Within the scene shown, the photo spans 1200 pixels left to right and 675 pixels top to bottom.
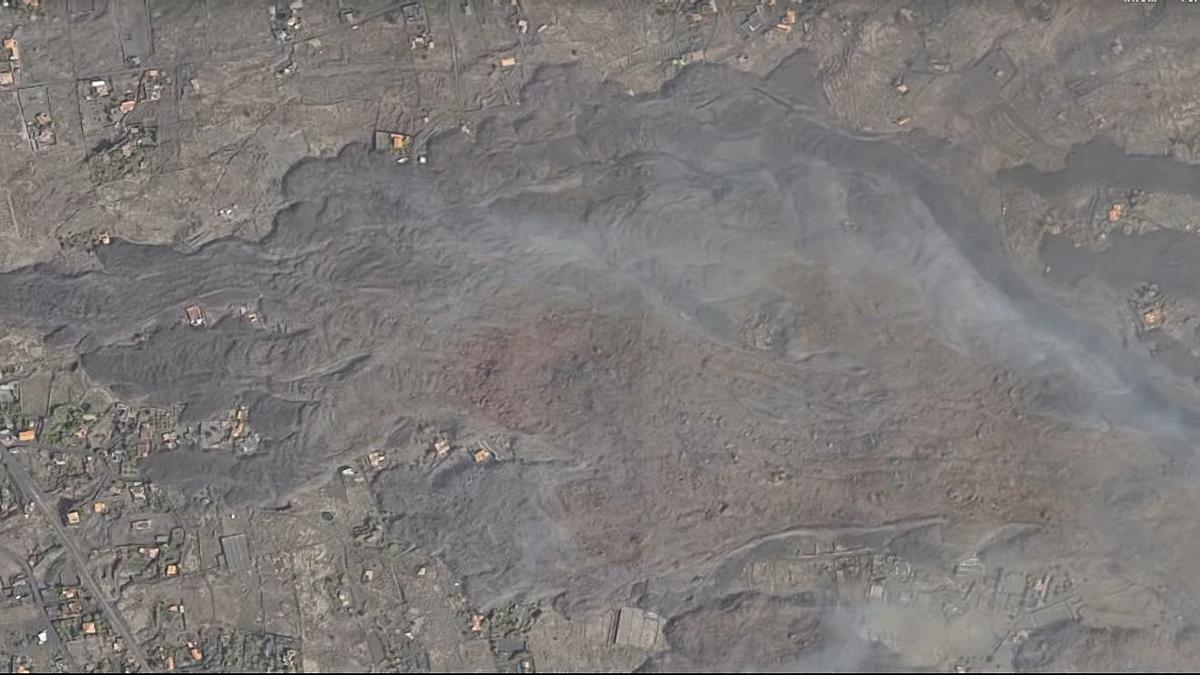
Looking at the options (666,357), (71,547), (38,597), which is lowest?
(38,597)

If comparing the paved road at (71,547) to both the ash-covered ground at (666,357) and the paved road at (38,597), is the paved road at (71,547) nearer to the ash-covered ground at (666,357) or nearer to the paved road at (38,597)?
the paved road at (38,597)

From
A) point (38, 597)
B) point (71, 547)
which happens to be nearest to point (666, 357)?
point (71, 547)

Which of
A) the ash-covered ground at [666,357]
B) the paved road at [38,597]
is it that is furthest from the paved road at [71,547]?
the ash-covered ground at [666,357]

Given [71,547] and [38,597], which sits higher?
[71,547]

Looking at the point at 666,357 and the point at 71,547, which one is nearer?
the point at 666,357

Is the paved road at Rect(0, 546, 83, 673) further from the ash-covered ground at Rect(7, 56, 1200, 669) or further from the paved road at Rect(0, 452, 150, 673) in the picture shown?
the ash-covered ground at Rect(7, 56, 1200, 669)

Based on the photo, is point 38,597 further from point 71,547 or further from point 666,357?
point 666,357

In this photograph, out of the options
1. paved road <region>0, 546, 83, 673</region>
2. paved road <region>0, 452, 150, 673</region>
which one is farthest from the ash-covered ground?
paved road <region>0, 546, 83, 673</region>
